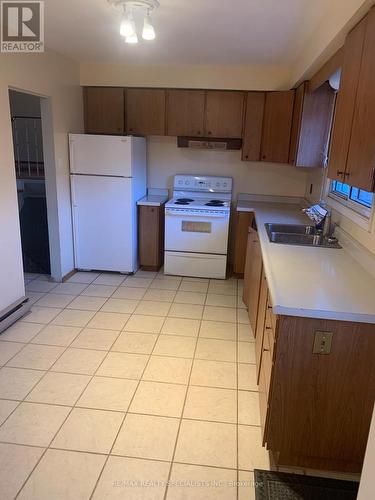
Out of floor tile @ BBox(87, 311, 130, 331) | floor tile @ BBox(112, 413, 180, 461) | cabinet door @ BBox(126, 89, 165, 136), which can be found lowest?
floor tile @ BBox(112, 413, 180, 461)

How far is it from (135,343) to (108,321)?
17.9 inches

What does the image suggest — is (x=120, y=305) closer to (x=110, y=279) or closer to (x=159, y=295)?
(x=159, y=295)

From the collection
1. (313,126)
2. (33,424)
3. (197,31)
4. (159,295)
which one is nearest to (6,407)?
(33,424)

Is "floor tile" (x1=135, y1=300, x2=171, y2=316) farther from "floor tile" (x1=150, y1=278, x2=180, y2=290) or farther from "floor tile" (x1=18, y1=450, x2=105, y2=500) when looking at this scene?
"floor tile" (x1=18, y1=450, x2=105, y2=500)

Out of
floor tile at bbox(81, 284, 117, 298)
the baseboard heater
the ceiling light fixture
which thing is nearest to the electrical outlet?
the ceiling light fixture

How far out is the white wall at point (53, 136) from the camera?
295 centimetres

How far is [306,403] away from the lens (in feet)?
5.61

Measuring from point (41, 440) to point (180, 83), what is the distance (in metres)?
3.73

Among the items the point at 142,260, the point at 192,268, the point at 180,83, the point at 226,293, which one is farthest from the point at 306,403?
the point at 180,83

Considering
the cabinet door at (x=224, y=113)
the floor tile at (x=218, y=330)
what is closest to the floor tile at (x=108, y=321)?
the floor tile at (x=218, y=330)

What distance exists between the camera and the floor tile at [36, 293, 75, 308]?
356 centimetres

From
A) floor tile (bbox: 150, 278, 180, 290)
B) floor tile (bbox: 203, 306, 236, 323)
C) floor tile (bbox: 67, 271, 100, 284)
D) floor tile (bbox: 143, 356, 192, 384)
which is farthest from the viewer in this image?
floor tile (bbox: 67, 271, 100, 284)

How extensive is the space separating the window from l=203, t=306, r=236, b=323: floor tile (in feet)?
4.51

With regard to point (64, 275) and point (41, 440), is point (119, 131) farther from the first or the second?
point (41, 440)
